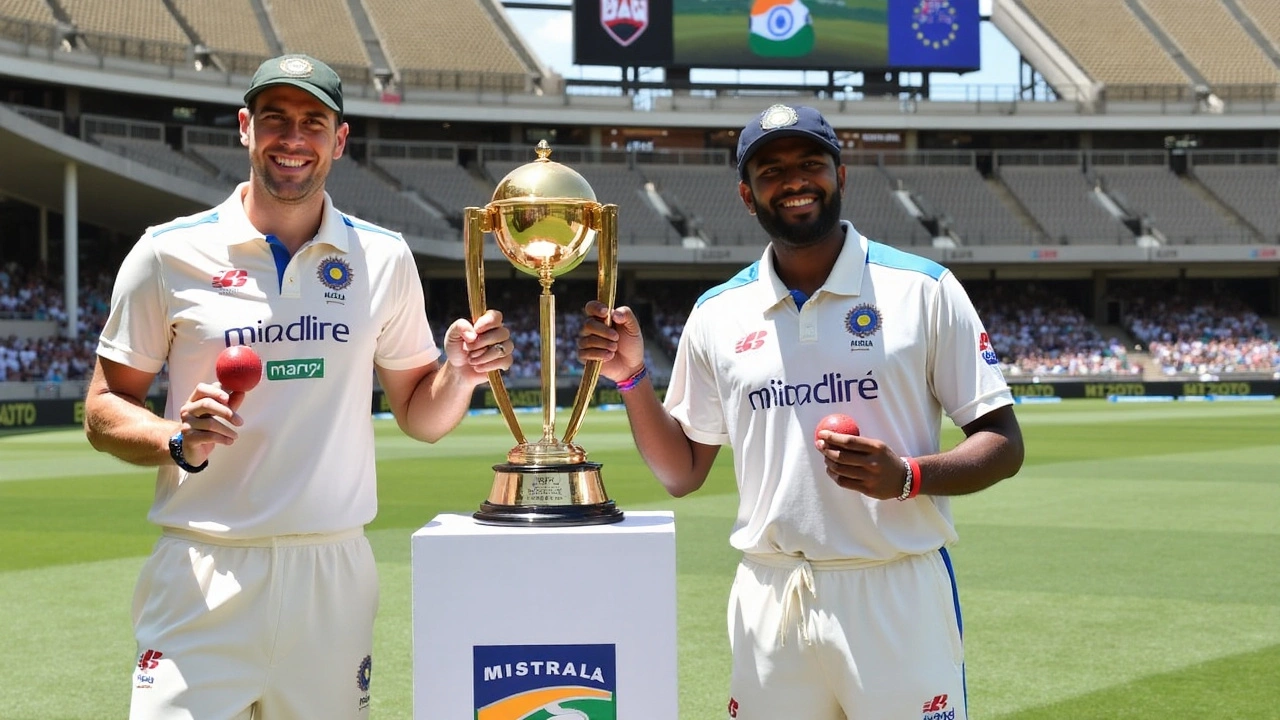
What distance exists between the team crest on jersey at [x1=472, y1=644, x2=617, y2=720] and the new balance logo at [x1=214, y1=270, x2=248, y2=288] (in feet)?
3.74

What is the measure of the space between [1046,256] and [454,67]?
937 inches

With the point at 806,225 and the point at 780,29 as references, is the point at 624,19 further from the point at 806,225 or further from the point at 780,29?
the point at 806,225

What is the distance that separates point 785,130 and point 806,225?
258mm

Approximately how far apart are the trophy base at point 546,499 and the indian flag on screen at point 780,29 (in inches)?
2075

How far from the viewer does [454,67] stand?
54.2 metres

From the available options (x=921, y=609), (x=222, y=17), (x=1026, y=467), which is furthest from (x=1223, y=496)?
(x=222, y=17)

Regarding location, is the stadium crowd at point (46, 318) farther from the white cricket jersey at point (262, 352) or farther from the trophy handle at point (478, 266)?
the trophy handle at point (478, 266)

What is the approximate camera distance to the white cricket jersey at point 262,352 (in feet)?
11.8

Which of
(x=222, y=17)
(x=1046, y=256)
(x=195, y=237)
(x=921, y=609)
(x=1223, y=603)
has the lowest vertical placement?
(x=1223, y=603)

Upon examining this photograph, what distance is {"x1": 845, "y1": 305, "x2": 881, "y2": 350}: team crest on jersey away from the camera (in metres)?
3.63

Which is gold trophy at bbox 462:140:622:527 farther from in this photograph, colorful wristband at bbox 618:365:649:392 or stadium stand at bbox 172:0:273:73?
stadium stand at bbox 172:0:273:73

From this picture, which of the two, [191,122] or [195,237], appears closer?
[195,237]

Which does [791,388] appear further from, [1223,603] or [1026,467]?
[1026,467]

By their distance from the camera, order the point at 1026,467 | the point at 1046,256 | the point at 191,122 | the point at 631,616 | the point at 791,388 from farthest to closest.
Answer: the point at 1046,256, the point at 191,122, the point at 1026,467, the point at 791,388, the point at 631,616
